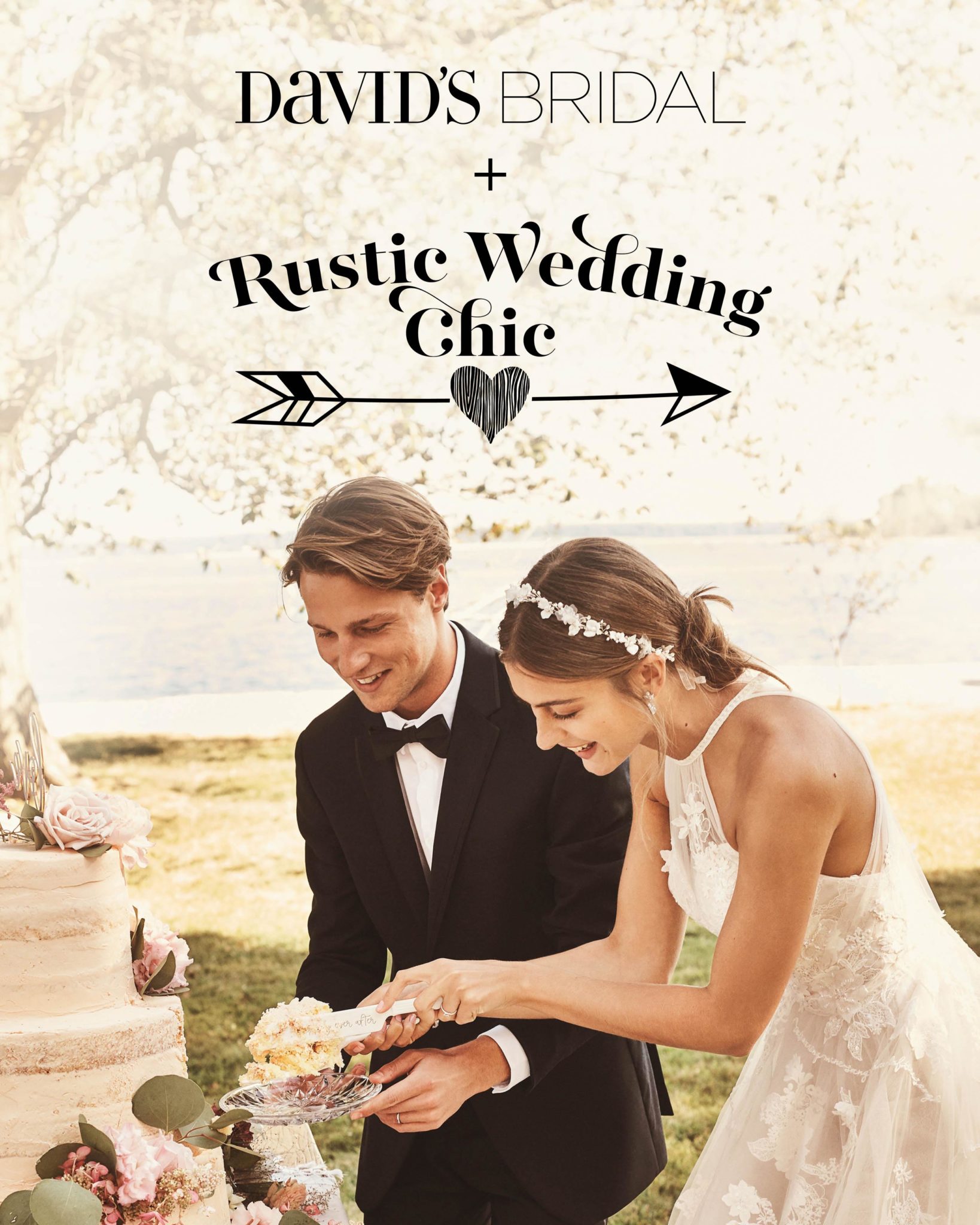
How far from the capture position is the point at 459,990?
2.20 metres

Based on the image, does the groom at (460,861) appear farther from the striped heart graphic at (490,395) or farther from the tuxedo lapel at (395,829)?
the striped heart graphic at (490,395)

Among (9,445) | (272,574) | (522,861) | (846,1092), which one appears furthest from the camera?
(272,574)

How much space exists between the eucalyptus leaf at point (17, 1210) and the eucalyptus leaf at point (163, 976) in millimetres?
440

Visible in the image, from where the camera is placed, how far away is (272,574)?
29.1ft

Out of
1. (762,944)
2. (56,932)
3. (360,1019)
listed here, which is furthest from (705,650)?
(56,932)

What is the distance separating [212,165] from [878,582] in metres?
5.62

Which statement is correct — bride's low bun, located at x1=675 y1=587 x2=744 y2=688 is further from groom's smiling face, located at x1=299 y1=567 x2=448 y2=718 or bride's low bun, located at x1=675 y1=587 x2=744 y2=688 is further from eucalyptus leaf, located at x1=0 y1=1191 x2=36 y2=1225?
eucalyptus leaf, located at x1=0 y1=1191 x2=36 y2=1225

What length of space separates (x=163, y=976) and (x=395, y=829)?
53cm

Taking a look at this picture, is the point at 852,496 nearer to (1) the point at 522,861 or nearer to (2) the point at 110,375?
(2) the point at 110,375

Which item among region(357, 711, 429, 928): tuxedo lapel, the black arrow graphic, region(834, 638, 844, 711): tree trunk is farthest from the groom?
region(834, 638, 844, 711): tree trunk

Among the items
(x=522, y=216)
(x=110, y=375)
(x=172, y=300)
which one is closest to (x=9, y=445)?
(x=110, y=375)

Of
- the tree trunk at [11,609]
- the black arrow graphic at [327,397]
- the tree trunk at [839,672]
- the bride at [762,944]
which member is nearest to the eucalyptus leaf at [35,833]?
the bride at [762,944]

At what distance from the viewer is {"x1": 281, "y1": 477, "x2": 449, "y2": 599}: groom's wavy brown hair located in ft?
7.67

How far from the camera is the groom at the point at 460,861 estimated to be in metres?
2.39
